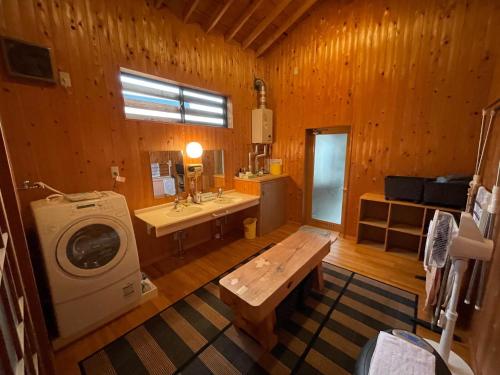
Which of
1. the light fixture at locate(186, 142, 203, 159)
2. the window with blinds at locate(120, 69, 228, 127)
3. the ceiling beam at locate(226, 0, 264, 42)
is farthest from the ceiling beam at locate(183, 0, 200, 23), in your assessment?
the light fixture at locate(186, 142, 203, 159)

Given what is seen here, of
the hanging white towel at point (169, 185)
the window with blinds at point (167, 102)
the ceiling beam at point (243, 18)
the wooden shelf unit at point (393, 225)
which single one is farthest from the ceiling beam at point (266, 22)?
the wooden shelf unit at point (393, 225)

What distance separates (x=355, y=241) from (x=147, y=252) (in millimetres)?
2967

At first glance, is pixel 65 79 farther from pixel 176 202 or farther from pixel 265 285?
pixel 265 285

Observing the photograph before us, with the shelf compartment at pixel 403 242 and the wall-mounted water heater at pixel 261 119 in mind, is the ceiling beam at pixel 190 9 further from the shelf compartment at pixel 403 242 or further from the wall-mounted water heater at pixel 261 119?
the shelf compartment at pixel 403 242

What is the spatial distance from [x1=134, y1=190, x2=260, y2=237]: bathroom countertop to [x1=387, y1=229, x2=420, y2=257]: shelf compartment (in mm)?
2029

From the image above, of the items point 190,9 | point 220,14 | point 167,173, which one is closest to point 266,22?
point 220,14

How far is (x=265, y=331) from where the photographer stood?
1482mm

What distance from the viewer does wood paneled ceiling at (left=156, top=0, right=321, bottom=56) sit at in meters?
2.54

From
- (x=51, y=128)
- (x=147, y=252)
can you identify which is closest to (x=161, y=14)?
(x=51, y=128)

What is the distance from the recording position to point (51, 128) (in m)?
1.83

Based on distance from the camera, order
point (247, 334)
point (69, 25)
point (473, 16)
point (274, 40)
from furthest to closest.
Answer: point (274, 40), point (473, 16), point (69, 25), point (247, 334)

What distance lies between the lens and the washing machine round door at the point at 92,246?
4.99ft

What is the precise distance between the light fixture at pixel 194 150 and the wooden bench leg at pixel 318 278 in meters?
2.07

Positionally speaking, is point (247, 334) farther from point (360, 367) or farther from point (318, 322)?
point (360, 367)
